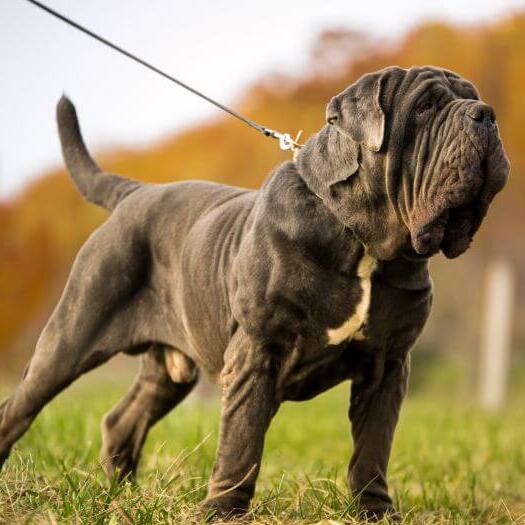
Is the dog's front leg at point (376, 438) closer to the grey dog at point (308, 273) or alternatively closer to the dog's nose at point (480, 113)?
the grey dog at point (308, 273)

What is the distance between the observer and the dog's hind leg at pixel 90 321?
4.21 metres

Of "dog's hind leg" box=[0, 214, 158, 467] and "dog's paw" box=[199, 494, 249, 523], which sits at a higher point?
"dog's hind leg" box=[0, 214, 158, 467]

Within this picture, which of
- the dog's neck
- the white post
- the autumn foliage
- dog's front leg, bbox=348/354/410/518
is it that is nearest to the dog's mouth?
the dog's neck

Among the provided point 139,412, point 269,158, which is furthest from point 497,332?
point 139,412

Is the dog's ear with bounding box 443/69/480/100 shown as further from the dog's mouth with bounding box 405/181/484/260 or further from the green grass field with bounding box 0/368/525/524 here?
the green grass field with bounding box 0/368/525/524

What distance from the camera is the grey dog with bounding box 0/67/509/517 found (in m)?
3.24

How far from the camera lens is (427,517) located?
13.0 feet

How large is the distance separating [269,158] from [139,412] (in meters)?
12.4

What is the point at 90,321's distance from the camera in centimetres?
421

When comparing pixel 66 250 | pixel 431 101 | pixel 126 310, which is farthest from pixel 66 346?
pixel 66 250

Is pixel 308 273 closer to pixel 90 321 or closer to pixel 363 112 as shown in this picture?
pixel 363 112

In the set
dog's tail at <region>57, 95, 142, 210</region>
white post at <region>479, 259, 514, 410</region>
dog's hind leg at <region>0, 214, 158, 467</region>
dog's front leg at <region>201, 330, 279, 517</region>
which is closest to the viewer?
dog's front leg at <region>201, 330, 279, 517</region>

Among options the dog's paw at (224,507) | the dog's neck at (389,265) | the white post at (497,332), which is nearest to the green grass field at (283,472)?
the dog's paw at (224,507)

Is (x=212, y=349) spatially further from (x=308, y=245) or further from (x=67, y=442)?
(x=67, y=442)
